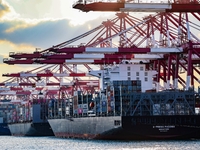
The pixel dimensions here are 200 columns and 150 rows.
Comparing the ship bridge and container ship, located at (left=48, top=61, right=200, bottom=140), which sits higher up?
the ship bridge

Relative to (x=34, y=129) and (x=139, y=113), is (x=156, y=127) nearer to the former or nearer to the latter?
(x=139, y=113)

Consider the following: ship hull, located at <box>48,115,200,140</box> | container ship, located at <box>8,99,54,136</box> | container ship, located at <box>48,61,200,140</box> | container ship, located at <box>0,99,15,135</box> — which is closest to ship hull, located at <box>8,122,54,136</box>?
container ship, located at <box>8,99,54,136</box>

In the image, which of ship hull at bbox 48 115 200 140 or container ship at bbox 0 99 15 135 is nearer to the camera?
ship hull at bbox 48 115 200 140

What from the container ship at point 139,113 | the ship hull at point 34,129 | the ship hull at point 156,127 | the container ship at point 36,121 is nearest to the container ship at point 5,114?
the ship hull at point 34,129

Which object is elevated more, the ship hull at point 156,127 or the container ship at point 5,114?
the container ship at point 5,114

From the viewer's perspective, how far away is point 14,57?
8756 centimetres

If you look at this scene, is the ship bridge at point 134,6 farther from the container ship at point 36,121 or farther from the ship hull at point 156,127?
the container ship at point 36,121

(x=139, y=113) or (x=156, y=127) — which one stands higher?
(x=139, y=113)

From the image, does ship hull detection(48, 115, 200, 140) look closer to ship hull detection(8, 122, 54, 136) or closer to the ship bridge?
the ship bridge

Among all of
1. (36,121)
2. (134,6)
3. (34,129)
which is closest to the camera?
(134,6)

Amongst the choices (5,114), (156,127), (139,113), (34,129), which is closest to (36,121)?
(34,129)

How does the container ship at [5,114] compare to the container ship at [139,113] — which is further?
the container ship at [5,114]

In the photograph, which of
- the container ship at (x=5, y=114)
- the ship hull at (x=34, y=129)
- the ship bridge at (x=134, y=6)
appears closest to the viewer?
the ship bridge at (x=134, y=6)

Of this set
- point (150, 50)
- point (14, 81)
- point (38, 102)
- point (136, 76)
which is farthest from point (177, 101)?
point (14, 81)
